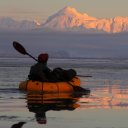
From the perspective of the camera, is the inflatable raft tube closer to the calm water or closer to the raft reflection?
the raft reflection

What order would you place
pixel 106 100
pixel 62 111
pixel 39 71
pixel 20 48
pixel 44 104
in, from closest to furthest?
1. pixel 62 111
2. pixel 44 104
3. pixel 106 100
4. pixel 39 71
5. pixel 20 48

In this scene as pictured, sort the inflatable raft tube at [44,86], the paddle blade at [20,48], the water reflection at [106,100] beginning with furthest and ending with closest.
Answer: the paddle blade at [20,48] < the inflatable raft tube at [44,86] < the water reflection at [106,100]

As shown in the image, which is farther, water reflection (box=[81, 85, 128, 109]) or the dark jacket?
the dark jacket

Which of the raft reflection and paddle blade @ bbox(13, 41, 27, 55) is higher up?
paddle blade @ bbox(13, 41, 27, 55)

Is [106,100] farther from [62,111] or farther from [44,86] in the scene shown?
[44,86]

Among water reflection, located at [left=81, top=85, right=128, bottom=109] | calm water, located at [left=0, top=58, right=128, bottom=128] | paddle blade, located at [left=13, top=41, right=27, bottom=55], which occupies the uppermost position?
paddle blade, located at [left=13, top=41, right=27, bottom=55]

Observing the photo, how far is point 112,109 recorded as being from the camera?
1286cm

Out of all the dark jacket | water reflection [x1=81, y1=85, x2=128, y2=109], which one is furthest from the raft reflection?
the dark jacket

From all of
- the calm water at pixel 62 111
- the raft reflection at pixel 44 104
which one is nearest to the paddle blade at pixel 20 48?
the raft reflection at pixel 44 104

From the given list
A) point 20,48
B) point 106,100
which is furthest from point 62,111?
point 20,48

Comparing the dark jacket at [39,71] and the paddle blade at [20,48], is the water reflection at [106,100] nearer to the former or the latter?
the dark jacket at [39,71]

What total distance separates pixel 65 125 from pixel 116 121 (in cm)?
130

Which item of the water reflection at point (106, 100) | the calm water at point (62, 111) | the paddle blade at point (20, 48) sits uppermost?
the paddle blade at point (20, 48)

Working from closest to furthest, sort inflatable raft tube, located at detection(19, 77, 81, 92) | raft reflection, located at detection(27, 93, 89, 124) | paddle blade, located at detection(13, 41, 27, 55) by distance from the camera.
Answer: raft reflection, located at detection(27, 93, 89, 124) → inflatable raft tube, located at detection(19, 77, 81, 92) → paddle blade, located at detection(13, 41, 27, 55)
